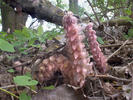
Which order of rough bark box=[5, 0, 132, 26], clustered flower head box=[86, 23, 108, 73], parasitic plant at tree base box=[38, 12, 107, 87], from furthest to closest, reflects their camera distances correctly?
1. rough bark box=[5, 0, 132, 26]
2. clustered flower head box=[86, 23, 108, 73]
3. parasitic plant at tree base box=[38, 12, 107, 87]

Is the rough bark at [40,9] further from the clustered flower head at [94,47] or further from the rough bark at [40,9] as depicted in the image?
the clustered flower head at [94,47]

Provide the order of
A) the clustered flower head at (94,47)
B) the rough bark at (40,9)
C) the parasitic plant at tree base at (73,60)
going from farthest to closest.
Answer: the rough bark at (40,9) < the clustered flower head at (94,47) < the parasitic plant at tree base at (73,60)

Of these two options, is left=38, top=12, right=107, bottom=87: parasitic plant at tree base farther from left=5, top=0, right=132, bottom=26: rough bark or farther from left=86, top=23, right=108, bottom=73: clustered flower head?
left=5, top=0, right=132, bottom=26: rough bark

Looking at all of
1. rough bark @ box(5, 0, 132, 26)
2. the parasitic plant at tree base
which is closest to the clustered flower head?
the parasitic plant at tree base

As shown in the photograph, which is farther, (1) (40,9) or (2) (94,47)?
(1) (40,9)

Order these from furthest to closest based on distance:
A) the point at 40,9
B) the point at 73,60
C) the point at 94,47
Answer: the point at 40,9 < the point at 94,47 < the point at 73,60

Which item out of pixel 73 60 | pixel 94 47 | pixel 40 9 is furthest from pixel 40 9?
pixel 73 60

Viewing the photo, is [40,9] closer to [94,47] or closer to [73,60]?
[94,47]

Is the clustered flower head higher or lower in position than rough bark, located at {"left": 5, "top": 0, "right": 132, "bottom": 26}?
lower

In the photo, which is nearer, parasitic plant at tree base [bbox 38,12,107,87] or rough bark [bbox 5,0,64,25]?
parasitic plant at tree base [bbox 38,12,107,87]

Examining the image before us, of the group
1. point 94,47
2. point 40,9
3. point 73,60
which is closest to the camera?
point 73,60

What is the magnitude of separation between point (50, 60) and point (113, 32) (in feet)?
4.86

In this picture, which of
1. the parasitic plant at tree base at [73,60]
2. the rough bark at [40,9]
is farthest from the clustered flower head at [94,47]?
the rough bark at [40,9]

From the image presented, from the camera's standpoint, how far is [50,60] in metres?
1.06
